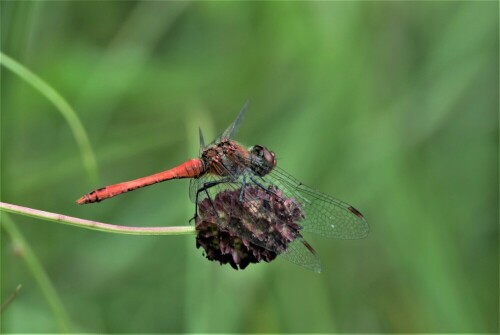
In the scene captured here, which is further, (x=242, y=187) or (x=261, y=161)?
Result: (x=261, y=161)

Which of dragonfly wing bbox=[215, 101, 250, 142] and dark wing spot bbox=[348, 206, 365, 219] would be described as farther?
dragonfly wing bbox=[215, 101, 250, 142]

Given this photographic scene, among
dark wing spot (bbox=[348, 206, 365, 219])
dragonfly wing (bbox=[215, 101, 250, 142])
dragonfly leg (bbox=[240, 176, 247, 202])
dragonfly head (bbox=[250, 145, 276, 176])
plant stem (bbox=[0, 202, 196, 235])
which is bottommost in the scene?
plant stem (bbox=[0, 202, 196, 235])

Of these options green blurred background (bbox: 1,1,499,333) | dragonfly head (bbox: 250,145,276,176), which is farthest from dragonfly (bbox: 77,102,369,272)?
green blurred background (bbox: 1,1,499,333)

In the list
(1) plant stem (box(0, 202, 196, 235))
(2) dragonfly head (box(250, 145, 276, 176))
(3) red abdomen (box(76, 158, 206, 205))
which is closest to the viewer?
(1) plant stem (box(0, 202, 196, 235))

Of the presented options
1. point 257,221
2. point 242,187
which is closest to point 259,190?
point 242,187

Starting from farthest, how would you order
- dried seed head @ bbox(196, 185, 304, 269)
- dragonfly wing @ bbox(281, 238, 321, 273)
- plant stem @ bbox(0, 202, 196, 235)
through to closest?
dragonfly wing @ bbox(281, 238, 321, 273)
dried seed head @ bbox(196, 185, 304, 269)
plant stem @ bbox(0, 202, 196, 235)

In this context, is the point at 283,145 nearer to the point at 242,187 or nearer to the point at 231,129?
the point at 231,129

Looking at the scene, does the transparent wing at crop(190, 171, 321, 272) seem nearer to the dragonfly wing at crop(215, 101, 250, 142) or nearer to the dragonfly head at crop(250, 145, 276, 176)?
the dragonfly head at crop(250, 145, 276, 176)

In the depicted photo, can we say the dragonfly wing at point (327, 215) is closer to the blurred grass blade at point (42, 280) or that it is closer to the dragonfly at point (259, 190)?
the dragonfly at point (259, 190)

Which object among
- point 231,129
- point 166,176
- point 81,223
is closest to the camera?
point 81,223
